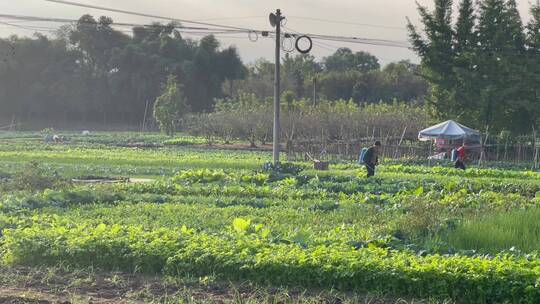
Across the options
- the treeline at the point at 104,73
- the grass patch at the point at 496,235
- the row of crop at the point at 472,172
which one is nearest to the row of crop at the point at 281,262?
the grass patch at the point at 496,235

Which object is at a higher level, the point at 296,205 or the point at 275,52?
the point at 275,52

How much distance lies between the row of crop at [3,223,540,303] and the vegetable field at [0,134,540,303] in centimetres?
2

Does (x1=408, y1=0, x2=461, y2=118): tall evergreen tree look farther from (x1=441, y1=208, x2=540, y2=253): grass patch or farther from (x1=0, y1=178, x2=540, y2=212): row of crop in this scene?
(x1=441, y1=208, x2=540, y2=253): grass patch

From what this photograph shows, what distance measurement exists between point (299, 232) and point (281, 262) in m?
2.88

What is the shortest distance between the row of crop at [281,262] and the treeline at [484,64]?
1246 inches

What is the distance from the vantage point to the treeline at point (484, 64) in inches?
1571

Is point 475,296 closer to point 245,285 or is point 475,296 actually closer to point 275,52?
point 245,285

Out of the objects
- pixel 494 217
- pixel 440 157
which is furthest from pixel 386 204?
pixel 440 157

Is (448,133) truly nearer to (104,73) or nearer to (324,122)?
(324,122)

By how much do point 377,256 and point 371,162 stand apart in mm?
15171

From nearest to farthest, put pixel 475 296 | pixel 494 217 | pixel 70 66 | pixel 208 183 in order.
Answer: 1. pixel 475 296
2. pixel 494 217
3. pixel 208 183
4. pixel 70 66

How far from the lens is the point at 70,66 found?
83.4m

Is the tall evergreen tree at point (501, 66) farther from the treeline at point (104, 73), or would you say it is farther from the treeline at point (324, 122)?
the treeline at point (104, 73)

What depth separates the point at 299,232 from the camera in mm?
12430
